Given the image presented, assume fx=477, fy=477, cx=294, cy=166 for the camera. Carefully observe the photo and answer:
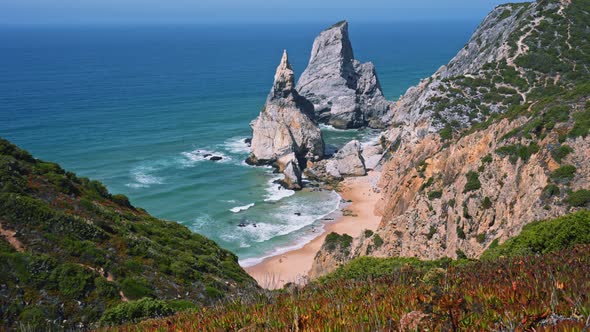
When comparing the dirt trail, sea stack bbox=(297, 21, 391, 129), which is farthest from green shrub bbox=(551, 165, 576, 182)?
sea stack bbox=(297, 21, 391, 129)

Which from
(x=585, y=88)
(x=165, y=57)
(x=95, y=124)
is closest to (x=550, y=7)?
(x=585, y=88)

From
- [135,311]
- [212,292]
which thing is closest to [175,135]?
[212,292]

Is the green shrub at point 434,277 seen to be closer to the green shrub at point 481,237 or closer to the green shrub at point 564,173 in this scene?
the green shrub at point 564,173

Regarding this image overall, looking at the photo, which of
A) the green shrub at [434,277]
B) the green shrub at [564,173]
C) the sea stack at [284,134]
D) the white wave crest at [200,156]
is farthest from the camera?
the white wave crest at [200,156]

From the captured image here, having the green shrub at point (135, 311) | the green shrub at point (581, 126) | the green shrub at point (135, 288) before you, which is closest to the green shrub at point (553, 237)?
the green shrub at point (581, 126)

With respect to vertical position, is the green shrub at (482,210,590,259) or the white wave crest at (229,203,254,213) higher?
the green shrub at (482,210,590,259)

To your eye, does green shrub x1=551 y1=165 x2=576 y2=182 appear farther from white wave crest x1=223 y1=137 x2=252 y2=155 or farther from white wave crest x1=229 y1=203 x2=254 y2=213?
white wave crest x1=223 y1=137 x2=252 y2=155
